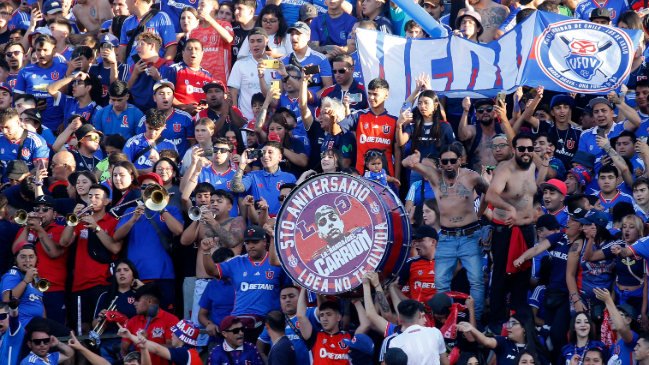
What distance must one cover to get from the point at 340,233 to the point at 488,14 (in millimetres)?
6245

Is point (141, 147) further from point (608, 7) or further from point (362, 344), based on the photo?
point (608, 7)

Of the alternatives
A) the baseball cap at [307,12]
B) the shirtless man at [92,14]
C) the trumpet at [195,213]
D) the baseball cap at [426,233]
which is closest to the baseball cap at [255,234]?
the trumpet at [195,213]

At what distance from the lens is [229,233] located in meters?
Answer: 11.8

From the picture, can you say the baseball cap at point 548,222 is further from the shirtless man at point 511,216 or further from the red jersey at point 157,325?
the red jersey at point 157,325

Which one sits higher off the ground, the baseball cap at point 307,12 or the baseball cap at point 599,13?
the baseball cap at point 599,13

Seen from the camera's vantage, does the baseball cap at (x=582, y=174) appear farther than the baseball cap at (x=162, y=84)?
No

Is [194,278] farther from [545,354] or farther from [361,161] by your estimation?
[545,354]

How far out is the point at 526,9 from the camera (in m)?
14.2

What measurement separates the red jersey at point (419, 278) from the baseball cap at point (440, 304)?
587 millimetres

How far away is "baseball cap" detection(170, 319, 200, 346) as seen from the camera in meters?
11.0

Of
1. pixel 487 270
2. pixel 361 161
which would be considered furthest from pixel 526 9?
pixel 487 270

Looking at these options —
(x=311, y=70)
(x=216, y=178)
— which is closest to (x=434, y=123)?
(x=311, y=70)

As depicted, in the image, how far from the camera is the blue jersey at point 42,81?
49.9 feet

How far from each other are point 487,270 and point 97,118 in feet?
20.1
